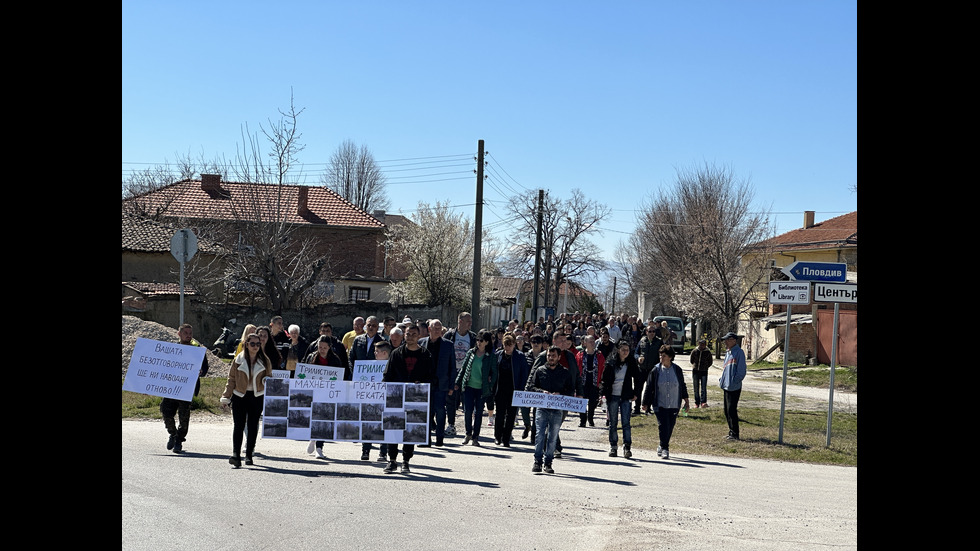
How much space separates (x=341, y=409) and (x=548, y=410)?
294 cm

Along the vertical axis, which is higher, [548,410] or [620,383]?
[620,383]

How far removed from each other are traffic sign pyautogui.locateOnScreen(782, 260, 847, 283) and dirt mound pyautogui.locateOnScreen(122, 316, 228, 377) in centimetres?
1499

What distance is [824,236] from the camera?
58.0 m

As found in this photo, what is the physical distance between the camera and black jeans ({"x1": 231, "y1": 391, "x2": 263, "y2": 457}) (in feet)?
37.0

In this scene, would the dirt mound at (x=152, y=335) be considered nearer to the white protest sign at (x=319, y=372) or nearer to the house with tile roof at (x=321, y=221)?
the white protest sign at (x=319, y=372)

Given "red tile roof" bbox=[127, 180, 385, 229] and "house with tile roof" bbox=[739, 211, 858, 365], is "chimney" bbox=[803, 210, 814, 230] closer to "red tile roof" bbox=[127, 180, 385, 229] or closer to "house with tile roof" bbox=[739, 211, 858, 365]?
"house with tile roof" bbox=[739, 211, 858, 365]

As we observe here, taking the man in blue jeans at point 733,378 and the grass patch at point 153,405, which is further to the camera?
the grass patch at point 153,405

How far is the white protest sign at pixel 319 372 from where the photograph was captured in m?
12.4

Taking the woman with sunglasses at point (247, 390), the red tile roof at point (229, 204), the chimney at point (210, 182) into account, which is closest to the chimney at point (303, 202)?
the red tile roof at point (229, 204)

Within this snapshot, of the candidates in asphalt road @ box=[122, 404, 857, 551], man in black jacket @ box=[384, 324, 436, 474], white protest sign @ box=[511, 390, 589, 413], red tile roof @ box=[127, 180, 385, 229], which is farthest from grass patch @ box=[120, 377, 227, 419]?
red tile roof @ box=[127, 180, 385, 229]

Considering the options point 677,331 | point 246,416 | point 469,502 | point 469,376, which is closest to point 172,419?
point 246,416

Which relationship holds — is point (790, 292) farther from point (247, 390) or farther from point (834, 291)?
point (247, 390)
